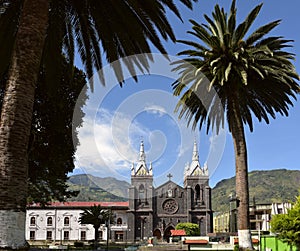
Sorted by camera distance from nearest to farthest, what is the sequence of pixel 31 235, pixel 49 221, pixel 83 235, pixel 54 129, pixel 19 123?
pixel 19 123 → pixel 54 129 → pixel 83 235 → pixel 31 235 → pixel 49 221

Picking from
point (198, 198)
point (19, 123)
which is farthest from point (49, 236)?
point (19, 123)

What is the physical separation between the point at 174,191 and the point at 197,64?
79914 millimetres

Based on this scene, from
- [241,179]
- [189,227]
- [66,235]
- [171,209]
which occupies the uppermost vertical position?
[241,179]

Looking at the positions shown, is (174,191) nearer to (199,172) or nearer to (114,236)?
(199,172)

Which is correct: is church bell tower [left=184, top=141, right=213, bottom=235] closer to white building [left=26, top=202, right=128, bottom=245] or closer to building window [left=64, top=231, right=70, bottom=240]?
white building [left=26, top=202, right=128, bottom=245]

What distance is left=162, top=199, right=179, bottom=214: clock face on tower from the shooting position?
9855 centimetres

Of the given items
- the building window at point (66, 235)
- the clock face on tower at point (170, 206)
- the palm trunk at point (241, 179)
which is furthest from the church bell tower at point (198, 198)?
the palm trunk at point (241, 179)

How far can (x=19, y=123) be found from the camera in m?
9.93

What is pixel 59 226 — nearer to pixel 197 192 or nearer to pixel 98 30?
pixel 197 192

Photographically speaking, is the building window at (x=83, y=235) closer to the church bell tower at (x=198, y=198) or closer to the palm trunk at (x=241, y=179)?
the church bell tower at (x=198, y=198)

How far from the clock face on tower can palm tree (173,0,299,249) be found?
76614mm

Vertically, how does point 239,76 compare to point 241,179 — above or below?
above

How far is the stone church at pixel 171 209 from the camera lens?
315 ft

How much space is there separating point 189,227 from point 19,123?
8285 centimetres
